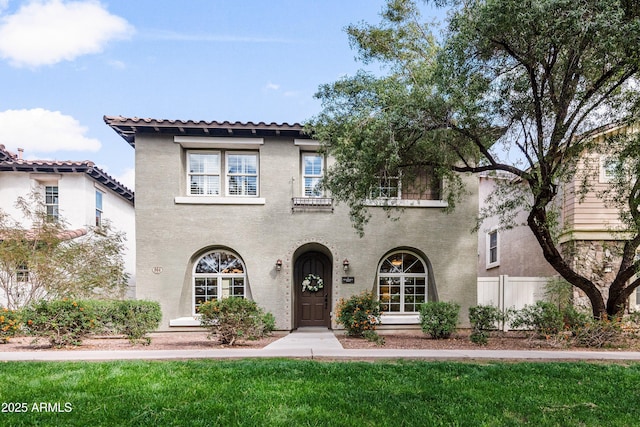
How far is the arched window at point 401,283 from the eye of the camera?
1391cm

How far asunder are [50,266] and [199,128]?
6.15 metres

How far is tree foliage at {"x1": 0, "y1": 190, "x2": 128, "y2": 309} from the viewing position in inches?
496

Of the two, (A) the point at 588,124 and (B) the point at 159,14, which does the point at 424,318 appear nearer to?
(A) the point at 588,124

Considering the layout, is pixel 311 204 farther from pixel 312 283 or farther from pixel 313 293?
pixel 313 293

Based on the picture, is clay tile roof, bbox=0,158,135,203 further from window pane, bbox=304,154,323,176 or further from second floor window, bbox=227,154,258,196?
window pane, bbox=304,154,323,176

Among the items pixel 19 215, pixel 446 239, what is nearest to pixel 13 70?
pixel 19 215

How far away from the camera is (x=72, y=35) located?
48.1 ft

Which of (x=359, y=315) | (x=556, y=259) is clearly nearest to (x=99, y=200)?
(x=359, y=315)

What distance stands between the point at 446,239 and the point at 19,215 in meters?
15.5

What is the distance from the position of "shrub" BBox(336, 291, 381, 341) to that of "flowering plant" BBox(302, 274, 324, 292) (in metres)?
2.60

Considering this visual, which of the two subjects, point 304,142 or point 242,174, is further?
point 242,174

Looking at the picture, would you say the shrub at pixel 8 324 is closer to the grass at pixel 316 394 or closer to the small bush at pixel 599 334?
the grass at pixel 316 394

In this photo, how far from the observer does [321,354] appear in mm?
8500

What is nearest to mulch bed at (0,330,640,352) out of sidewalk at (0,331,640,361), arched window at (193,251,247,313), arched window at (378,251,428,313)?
sidewalk at (0,331,640,361)
